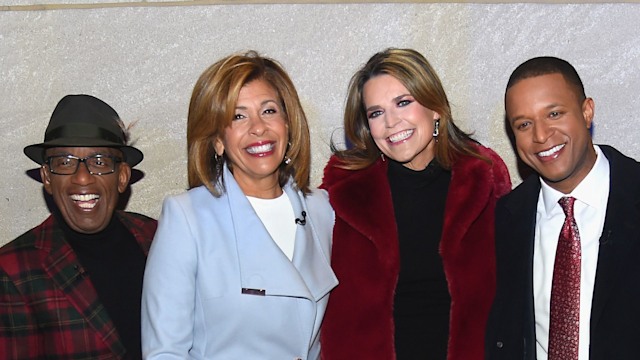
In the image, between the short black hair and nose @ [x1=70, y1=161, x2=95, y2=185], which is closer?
the short black hair

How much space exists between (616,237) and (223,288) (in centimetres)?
130

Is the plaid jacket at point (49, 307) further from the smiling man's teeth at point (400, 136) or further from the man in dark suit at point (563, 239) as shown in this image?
the man in dark suit at point (563, 239)

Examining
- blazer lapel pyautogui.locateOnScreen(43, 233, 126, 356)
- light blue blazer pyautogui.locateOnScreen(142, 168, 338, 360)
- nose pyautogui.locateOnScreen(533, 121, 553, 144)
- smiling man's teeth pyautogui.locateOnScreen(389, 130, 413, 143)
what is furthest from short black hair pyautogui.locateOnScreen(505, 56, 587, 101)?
blazer lapel pyautogui.locateOnScreen(43, 233, 126, 356)

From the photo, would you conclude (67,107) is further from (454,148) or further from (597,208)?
(597,208)

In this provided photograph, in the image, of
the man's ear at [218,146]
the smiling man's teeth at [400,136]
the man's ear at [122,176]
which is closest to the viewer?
the man's ear at [218,146]

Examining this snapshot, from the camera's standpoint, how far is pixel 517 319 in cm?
299

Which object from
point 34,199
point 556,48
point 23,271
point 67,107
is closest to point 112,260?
point 23,271

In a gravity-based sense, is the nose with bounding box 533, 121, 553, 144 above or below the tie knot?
above

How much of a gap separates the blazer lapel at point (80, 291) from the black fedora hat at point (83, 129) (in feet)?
1.30

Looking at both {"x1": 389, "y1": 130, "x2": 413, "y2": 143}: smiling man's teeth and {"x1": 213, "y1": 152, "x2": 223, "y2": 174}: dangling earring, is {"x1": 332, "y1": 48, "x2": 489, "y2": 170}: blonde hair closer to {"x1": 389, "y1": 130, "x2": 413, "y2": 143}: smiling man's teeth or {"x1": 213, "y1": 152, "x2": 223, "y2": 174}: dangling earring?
{"x1": 389, "y1": 130, "x2": 413, "y2": 143}: smiling man's teeth

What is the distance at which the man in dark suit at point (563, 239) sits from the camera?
9.02ft

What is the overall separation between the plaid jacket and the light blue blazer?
0.96ft

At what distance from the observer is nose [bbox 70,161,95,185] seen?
10.4 feet

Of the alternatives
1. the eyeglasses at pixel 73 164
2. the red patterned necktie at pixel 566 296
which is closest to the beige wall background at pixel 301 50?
the eyeglasses at pixel 73 164
